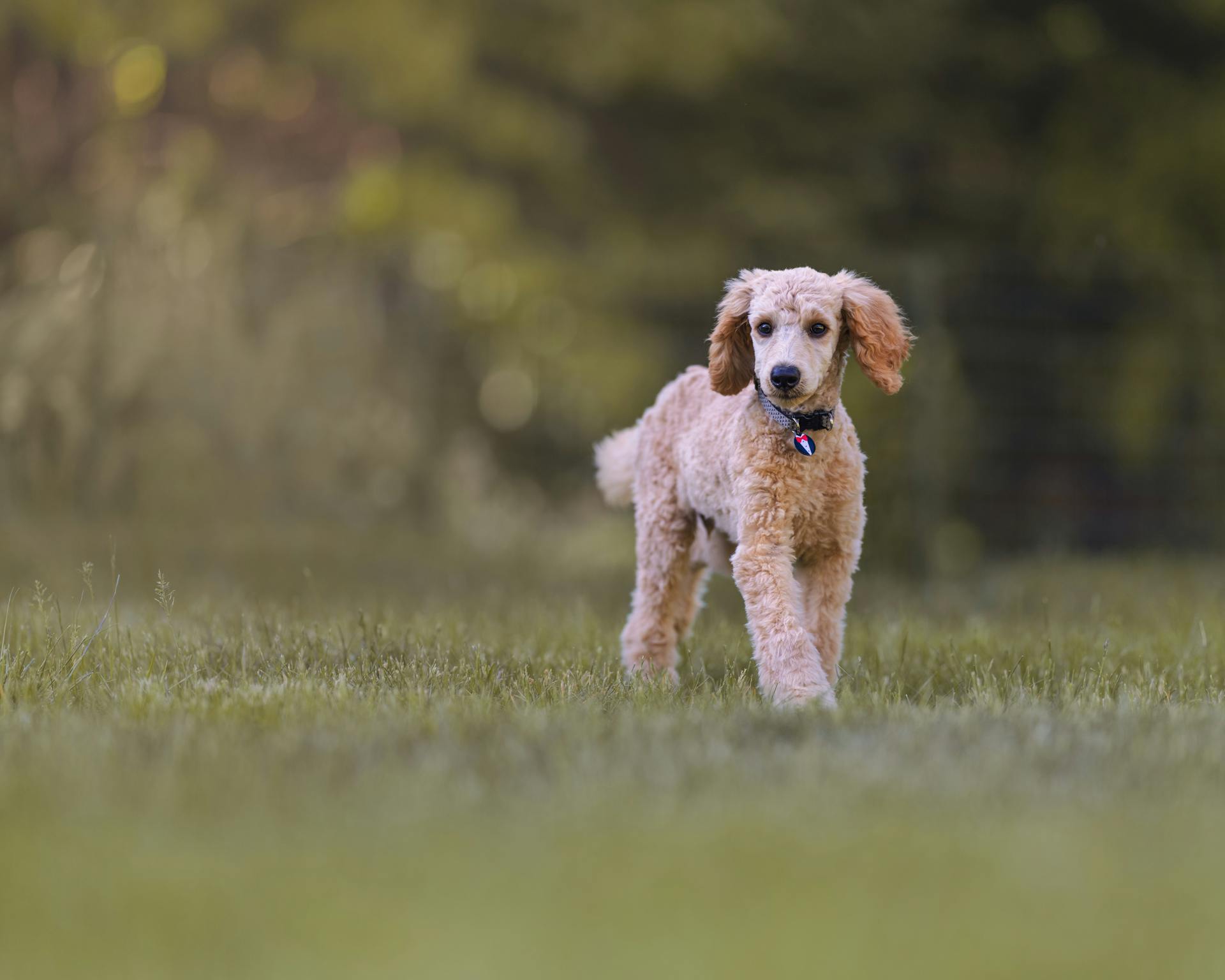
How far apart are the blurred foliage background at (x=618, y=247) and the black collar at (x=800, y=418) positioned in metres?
4.33

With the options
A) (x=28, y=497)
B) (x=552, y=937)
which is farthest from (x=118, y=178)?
(x=552, y=937)

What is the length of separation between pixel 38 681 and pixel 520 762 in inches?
67.9

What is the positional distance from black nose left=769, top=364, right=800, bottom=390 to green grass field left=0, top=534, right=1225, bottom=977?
87cm

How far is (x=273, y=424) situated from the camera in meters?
9.51

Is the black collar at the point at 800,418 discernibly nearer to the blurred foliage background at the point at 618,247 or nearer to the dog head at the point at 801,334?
the dog head at the point at 801,334

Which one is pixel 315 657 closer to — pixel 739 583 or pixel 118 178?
pixel 739 583

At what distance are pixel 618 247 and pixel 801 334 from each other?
6.79 meters

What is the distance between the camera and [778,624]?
4.08 m

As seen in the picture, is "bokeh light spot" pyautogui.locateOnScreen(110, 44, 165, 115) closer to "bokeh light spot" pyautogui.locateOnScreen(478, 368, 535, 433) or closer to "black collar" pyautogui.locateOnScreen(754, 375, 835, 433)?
"bokeh light spot" pyautogui.locateOnScreen(478, 368, 535, 433)

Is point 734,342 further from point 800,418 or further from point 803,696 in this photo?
point 803,696

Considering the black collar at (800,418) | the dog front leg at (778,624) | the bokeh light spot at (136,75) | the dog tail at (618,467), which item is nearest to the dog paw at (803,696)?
the dog front leg at (778,624)

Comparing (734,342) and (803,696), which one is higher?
(734,342)

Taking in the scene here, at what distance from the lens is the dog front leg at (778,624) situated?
399 centimetres

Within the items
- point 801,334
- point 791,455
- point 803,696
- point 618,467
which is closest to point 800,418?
point 791,455
